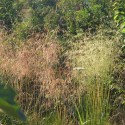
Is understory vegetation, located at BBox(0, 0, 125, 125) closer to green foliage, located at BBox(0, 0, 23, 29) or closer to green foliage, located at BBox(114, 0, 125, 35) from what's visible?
green foliage, located at BBox(114, 0, 125, 35)

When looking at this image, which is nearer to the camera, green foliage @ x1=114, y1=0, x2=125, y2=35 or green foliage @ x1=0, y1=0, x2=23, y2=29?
green foliage @ x1=114, y1=0, x2=125, y2=35

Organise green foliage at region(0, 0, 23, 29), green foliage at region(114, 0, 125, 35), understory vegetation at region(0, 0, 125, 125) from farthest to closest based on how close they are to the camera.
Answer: green foliage at region(0, 0, 23, 29) < green foliage at region(114, 0, 125, 35) < understory vegetation at region(0, 0, 125, 125)

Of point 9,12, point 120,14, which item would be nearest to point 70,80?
point 120,14

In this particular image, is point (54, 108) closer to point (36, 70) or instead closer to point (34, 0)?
point (36, 70)

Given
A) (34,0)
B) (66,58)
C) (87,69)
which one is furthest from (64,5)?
(87,69)

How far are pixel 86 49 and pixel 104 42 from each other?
21 cm

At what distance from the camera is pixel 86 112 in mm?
3205

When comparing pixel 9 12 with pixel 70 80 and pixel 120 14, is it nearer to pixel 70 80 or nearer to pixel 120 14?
pixel 120 14

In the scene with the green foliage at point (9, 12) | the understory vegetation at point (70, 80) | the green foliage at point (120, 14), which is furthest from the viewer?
the green foliage at point (9, 12)

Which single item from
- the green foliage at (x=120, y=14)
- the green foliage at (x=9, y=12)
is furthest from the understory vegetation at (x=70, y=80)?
the green foliage at (x=9, y=12)

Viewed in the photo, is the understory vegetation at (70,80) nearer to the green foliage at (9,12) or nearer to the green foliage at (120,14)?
the green foliage at (120,14)

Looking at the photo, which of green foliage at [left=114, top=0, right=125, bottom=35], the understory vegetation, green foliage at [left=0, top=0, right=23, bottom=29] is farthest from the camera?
green foliage at [left=0, top=0, right=23, bottom=29]

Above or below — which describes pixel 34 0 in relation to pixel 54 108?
above

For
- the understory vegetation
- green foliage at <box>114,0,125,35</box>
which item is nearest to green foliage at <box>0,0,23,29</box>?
the understory vegetation
